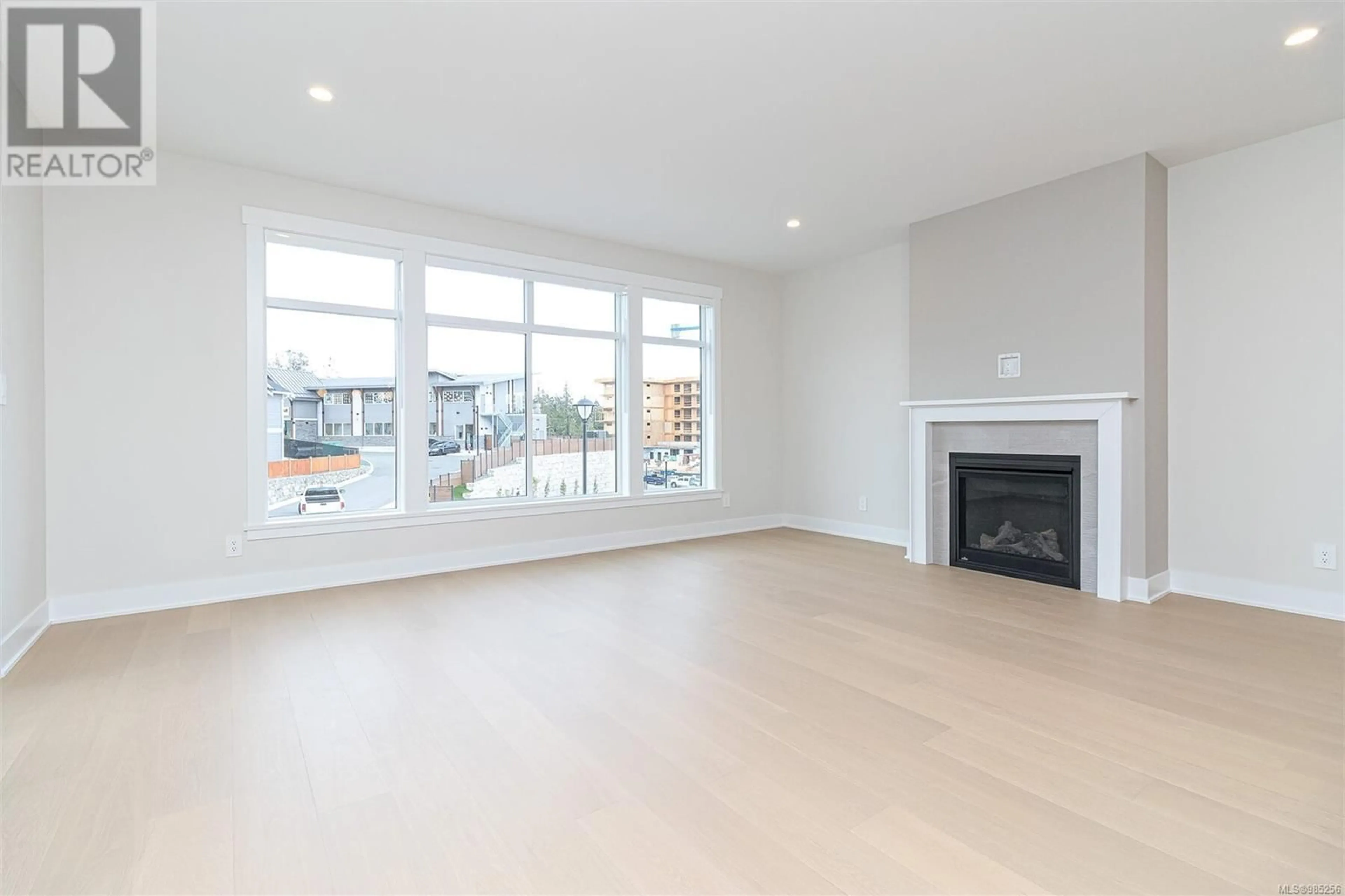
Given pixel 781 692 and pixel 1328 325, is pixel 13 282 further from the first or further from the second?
pixel 1328 325

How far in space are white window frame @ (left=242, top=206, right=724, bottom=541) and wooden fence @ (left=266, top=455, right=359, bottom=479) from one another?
133 mm

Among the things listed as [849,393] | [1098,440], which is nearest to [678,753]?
[1098,440]

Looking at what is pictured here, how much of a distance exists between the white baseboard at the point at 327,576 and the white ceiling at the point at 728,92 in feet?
8.39

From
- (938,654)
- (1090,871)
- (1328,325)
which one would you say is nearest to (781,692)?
(938,654)

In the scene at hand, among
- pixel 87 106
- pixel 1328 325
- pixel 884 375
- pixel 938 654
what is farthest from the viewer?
pixel 884 375

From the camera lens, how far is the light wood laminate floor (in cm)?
144

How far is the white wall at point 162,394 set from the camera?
3363 mm

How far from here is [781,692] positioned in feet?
7.87

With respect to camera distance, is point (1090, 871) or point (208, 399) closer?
point (1090, 871)

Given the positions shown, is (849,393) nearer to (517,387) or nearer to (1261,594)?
(517,387)

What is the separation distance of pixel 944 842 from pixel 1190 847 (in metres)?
0.58

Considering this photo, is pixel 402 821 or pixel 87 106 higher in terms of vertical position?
pixel 87 106

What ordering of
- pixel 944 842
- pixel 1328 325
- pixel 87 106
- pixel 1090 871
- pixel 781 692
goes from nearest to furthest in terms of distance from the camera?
pixel 1090 871 < pixel 944 842 < pixel 781 692 < pixel 87 106 < pixel 1328 325

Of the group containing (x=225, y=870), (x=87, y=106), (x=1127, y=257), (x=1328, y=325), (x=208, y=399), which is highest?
(x=87, y=106)
